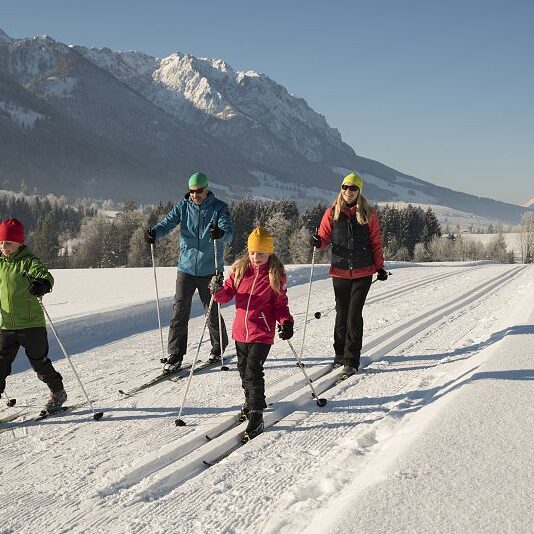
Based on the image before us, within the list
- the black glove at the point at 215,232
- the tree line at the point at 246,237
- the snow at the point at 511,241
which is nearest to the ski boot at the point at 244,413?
the black glove at the point at 215,232

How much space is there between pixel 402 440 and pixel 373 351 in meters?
3.38

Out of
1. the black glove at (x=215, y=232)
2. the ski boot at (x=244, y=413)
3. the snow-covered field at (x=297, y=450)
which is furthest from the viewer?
the black glove at (x=215, y=232)

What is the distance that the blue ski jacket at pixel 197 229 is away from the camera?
6480mm

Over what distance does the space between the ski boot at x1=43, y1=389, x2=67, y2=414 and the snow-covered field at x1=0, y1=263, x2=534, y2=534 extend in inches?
7.0

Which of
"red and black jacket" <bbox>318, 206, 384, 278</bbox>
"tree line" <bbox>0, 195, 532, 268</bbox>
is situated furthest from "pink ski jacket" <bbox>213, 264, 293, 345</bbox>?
"tree line" <bbox>0, 195, 532, 268</bbox>

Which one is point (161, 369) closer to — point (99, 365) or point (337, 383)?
point (99, 365)

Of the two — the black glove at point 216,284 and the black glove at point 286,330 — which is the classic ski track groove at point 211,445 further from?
the black glove at point 216,284

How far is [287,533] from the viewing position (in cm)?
277

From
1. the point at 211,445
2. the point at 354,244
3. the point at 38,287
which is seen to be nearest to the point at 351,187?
the point at 354,244

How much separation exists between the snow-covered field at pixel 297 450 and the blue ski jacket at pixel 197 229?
132 centimetres

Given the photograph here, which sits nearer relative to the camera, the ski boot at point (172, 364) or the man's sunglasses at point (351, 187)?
the man's sunglasses at point (351, 187)

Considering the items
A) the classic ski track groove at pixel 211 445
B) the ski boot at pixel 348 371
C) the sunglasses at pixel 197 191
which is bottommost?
the classic ski track groove at pixel 211 445

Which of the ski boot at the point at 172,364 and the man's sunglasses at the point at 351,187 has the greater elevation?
the man's sunglasses at the point at 351,187

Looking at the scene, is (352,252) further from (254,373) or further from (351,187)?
(254,373)
